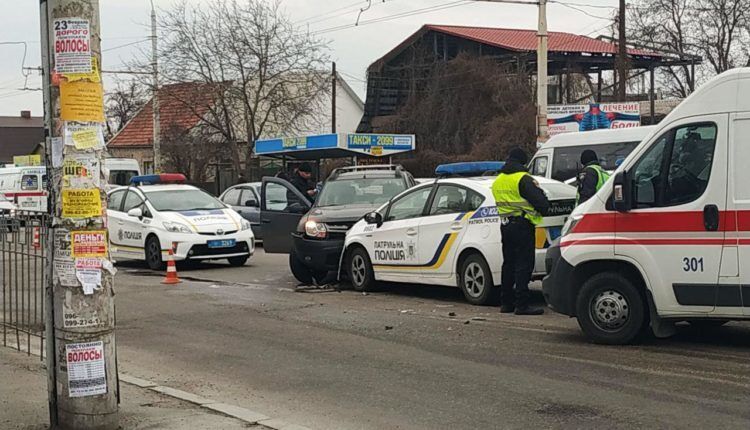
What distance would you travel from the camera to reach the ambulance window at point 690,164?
26.6 ft

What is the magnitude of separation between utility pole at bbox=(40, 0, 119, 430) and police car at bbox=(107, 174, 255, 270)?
1136 cm

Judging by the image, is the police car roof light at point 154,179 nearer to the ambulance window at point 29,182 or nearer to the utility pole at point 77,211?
the utility pole at point 77,211

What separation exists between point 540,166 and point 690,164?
12.5m

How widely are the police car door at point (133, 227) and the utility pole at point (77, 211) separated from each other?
40.0 feet

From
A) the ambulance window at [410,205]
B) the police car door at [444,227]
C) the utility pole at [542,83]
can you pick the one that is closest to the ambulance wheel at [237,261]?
the ambulance window at [410,205]

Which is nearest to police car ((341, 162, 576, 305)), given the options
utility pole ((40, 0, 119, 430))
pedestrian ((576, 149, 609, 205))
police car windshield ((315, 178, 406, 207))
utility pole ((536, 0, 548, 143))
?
pedestrian ((576, 149, 609, 205))

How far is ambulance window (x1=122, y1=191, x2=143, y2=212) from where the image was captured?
18219 millimetres

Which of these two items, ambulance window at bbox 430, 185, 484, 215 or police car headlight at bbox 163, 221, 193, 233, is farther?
police car headlight at bbox 163, 221, 193, 233

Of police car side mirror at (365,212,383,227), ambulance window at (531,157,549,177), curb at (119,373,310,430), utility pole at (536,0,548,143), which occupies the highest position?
utility pole at (536,0,548,143)

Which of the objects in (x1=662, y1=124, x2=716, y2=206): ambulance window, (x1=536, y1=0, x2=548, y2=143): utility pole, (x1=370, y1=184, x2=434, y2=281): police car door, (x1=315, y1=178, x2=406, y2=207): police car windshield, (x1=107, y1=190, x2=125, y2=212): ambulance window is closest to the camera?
(x1=662, y1=124, x2=716, y2=206): ambulance window

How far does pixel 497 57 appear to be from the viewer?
43875 millimetres

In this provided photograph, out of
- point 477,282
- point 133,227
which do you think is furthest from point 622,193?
point 133,227

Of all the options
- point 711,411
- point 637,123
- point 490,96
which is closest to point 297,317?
point 711,411

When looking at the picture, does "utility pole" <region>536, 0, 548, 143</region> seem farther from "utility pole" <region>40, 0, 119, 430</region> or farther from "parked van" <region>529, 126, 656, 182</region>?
"utility pole" <region>40, 0, 119, 430</region>
